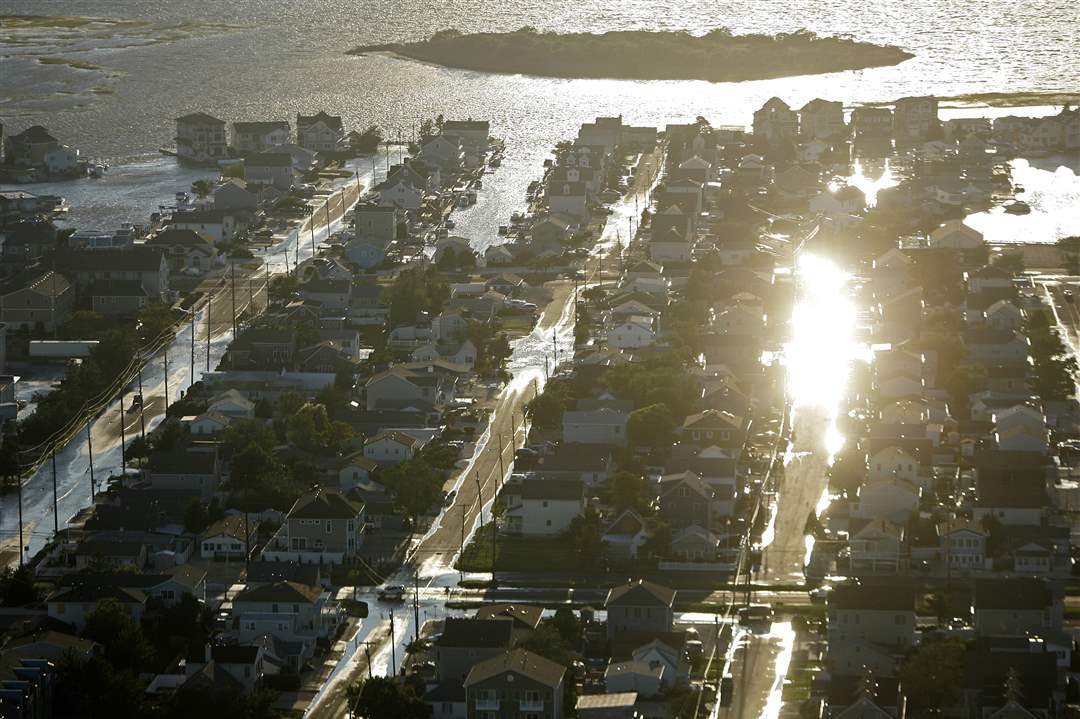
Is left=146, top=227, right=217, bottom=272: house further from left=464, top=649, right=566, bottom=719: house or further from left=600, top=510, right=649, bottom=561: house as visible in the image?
left=464, top=649, right=566, bottom=719: house

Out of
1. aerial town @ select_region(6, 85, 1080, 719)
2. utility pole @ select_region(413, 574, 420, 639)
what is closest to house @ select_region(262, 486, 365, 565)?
aerial town @ select_region(6, 85, 1080, 719)

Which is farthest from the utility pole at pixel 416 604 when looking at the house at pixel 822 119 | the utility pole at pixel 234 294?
the house at pixel 822 119

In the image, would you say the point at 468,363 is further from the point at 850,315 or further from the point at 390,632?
the point at 390,632

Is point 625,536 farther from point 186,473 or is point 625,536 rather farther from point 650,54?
point 650,54

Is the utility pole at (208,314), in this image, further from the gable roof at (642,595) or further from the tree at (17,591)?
the gable roof at (642,595)

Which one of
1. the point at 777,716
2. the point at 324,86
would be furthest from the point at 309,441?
the point at 324,86
